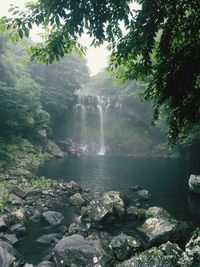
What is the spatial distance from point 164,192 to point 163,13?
63.8ft

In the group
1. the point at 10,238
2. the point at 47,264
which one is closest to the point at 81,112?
the point at 10,238

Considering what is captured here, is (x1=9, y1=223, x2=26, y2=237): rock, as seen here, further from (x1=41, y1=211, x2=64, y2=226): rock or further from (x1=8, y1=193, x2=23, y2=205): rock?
(x1=8, y1=193, x2=23, y2=205): rock

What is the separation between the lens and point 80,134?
6675 centimetres

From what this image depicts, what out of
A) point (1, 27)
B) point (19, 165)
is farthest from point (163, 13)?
point (19, 165)

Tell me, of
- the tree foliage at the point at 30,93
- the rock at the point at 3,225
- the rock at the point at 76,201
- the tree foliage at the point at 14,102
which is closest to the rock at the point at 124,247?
the rock at the point at 3,225

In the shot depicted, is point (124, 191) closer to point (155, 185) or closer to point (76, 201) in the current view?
point (155, 185)

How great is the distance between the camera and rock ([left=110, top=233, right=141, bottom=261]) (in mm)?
9773

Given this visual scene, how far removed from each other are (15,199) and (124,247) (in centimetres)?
1017

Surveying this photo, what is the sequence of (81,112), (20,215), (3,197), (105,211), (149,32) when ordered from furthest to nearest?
1. (81,112)
2. (3,197)
3. (105,211)
4. (20,215)
5. (149,32)

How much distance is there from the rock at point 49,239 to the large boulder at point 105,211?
289cm

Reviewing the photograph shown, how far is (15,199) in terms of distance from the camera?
1756 cm

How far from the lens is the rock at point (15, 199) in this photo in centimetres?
1715

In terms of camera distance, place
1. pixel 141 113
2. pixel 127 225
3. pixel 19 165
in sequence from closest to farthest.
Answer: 1. pixel 127 225
2. pixel 19 165
3. pixel 141 113

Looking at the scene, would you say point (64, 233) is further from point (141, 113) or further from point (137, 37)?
point (141, 113)
